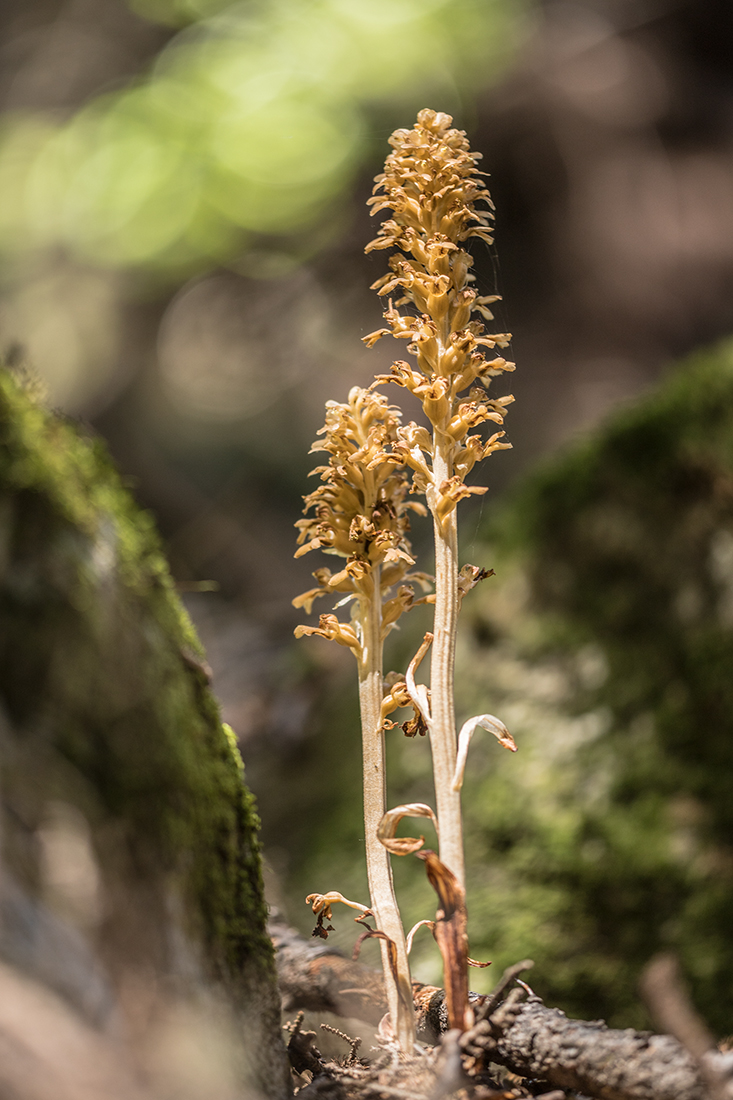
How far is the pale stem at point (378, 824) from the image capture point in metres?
1.19

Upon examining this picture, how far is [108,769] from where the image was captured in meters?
1.03

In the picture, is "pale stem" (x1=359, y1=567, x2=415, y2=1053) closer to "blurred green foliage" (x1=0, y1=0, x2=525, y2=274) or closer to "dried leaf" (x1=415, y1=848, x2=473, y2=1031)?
"dried leaf" (x1=415, y1=848, x2=473, y2=1031)

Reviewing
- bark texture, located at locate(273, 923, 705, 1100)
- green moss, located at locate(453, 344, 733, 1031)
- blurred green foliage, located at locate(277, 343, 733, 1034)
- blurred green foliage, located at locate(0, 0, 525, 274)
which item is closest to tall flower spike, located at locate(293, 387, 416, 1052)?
bark texture, located at locate(273, 923, 705, 1100)

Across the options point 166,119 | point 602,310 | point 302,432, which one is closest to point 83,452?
point 302,432

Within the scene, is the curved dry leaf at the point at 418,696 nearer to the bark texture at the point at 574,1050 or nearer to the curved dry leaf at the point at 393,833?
the curved dry leaf at the point at 393,833

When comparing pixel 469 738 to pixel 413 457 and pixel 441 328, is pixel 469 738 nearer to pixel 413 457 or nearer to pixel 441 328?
pixel 413 457

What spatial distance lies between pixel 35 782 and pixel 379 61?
22.7ft

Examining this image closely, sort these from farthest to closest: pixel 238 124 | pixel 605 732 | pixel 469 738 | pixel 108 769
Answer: pixel 238 124, pixel 605 732, pixel 469 738, pixel 108 769

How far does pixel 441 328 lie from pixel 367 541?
42 centimetres

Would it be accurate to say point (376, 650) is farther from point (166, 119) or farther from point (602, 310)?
point (166, 119)

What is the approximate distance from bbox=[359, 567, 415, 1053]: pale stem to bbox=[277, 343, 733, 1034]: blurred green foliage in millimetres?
1264

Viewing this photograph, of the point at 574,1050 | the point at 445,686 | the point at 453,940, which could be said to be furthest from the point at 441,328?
the point at 574,1050

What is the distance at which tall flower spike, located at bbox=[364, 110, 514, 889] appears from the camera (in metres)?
1.29

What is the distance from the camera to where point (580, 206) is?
654cm
